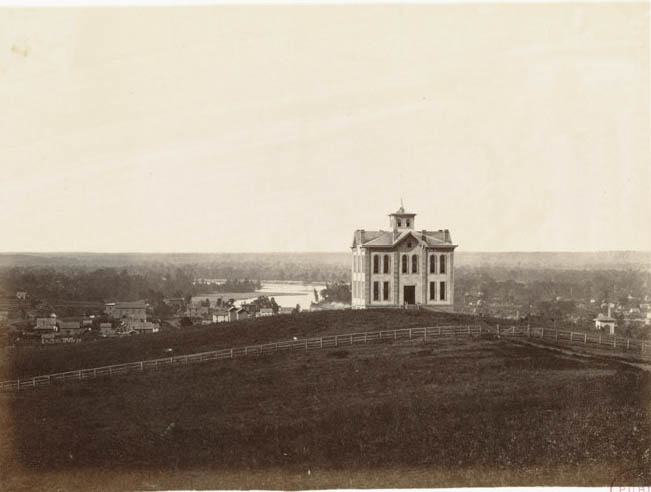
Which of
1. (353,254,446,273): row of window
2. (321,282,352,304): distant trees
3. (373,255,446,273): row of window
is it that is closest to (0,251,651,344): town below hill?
(321,282,352,304): distant trees

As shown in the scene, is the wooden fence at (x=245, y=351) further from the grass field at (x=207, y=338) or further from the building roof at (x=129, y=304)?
the building roof at (x=129, y=304)

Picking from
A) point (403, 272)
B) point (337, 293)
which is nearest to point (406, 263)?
point (403, 272)

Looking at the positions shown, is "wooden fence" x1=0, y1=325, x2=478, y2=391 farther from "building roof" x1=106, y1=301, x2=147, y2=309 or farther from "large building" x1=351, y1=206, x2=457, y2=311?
"building roof" x1=106, y1=301, x2=147, y2=309

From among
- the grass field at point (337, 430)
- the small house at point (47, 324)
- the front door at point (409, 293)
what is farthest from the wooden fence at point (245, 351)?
the front door at point (409, 293)

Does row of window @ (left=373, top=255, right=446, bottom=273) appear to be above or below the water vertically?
above

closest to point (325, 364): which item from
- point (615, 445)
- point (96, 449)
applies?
point (96, 449)

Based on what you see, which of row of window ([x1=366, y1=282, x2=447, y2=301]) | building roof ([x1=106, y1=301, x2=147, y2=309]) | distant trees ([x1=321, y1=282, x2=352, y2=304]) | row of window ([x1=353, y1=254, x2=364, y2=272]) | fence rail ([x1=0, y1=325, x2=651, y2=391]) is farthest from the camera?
row of window ([x1=366, y1=282, x2=447, y2=301])
